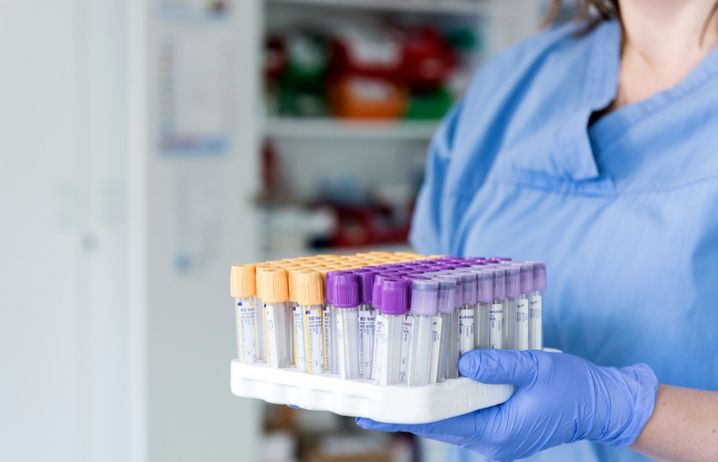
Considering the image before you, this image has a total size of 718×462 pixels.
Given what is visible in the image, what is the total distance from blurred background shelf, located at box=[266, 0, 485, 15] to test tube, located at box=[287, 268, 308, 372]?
6.45 feet

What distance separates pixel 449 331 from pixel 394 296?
0.09 metres

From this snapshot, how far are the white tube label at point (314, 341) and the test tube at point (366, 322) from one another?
0.14 ft

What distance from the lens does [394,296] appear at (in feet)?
2.65

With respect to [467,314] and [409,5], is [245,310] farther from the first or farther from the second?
[409,5]

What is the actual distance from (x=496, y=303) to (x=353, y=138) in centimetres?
220

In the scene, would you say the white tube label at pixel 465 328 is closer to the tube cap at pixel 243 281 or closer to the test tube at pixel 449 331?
the test tube at pixel 449 331

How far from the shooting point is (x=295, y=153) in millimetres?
2957

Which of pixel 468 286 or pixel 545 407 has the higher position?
pixel 468 286

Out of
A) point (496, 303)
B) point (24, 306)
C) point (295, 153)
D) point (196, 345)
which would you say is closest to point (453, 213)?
point (496, 303)

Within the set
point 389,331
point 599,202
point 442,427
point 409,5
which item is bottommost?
point 442,427

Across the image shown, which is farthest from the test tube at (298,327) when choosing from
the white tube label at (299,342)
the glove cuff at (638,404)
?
the glove cuff at (638,404)

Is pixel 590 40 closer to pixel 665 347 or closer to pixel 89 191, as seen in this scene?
pixel 665 347

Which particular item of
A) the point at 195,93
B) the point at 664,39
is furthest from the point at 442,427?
the point at 195,93

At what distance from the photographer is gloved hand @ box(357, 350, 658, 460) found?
84 cm
